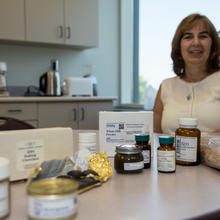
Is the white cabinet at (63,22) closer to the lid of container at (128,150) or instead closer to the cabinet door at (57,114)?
the cabinet door at (57,114)

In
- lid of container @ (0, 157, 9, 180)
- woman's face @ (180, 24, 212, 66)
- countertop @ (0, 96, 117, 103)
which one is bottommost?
lid of container @ (0, 157, 9, 180)

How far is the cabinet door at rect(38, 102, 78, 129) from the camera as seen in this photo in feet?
9.17

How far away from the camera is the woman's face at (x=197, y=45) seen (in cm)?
183

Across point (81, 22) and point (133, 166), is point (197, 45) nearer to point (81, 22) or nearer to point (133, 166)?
point (133, 166)

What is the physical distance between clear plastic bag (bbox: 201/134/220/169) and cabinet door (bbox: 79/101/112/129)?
7.10 ft

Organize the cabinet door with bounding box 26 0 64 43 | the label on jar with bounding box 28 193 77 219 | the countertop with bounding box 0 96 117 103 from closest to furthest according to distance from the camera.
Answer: the label on jar with bounding box 28 193 77 219, the countertop with bounding box 0 96 117 103, the cabinet door with bounding box 26 0 64 43

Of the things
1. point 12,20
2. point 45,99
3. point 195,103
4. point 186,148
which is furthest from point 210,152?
point 12,20

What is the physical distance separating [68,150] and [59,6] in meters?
2.68

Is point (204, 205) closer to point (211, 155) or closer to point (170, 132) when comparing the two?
point (211, 155)

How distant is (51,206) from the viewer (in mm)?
453

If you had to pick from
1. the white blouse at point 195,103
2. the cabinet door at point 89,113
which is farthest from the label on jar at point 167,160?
the cabinet door at point 89,113

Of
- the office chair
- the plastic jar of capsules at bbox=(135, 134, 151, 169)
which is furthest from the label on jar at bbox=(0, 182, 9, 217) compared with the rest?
the office chair

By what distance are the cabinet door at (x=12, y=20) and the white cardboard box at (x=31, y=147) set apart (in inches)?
93.2

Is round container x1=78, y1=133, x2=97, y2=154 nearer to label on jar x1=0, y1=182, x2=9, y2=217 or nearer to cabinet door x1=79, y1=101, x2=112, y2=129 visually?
label on jar x1=0, y1=182, x2=9, y2=217
